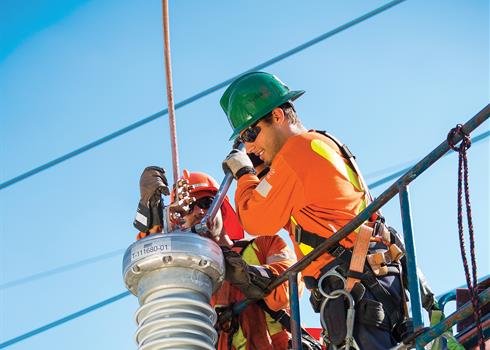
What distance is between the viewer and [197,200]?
19.2 ft

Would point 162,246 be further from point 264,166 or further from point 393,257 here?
point 264,166

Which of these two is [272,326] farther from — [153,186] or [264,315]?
[153,186]

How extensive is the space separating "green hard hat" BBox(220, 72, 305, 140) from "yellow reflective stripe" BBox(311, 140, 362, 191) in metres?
0.58

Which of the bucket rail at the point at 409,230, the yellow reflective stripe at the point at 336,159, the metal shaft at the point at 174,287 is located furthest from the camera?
the yellow reflective stripe at the point at 336,159

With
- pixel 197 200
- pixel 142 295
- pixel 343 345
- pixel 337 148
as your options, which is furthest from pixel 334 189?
pixel 197 200

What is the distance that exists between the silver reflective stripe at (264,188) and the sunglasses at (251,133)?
0.49 m

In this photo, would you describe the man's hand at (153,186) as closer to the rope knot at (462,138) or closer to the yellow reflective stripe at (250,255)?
the yellow reflective stripe at (250,255)

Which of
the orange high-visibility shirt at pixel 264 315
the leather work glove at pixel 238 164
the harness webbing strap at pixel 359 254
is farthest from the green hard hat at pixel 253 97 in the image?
the harness webbing strap at pixel 359 254

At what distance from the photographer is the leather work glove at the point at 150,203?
4.66 m

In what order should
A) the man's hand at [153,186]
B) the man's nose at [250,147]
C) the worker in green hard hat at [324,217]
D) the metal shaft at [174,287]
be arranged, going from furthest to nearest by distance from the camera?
the man's nose at [250,147] → the man's hand at [153,186] → the worker in green hard hat at [324,217] → the metal shaft at [174,287]

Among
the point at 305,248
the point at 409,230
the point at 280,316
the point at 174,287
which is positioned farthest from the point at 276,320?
the point at 409,230

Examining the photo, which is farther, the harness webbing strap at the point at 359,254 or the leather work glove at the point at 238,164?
the leather work glove at the point at 238,164

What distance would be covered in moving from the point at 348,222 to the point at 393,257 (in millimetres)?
295

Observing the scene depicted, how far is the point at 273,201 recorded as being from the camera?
4.34m
